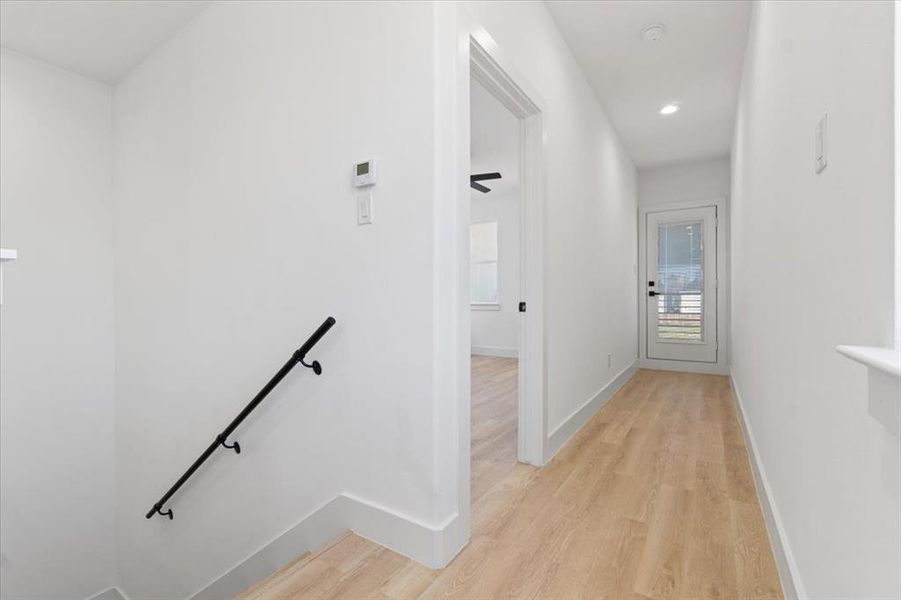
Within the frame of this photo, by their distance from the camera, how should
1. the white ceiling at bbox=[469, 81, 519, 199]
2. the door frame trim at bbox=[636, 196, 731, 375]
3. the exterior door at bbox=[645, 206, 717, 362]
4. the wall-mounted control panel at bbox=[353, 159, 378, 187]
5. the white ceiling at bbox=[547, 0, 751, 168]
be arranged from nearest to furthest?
the wall-mounted control panel at bbox=[353, 159, 378, 187] → the white ceiling at bbox=[547, 0, 751, 168] → the white ceiling at bbox=[469, 81, 519, 199] → the door frame trim at bbox=[636, 196, 731, 375] → the exterior door at bbox=[645, 206, 717, 362]

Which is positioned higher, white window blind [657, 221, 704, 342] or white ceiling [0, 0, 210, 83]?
white ceiling [0, 0, 210, 83]

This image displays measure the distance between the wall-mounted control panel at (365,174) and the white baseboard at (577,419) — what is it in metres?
1.76

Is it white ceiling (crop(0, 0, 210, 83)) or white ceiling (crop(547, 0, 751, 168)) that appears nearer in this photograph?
white ceiling (crop(0, 0, 210, 83))

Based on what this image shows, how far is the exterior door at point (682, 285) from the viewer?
206 inches

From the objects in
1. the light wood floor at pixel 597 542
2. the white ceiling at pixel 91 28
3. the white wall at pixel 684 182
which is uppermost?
the white ceiling at pixel 91 28

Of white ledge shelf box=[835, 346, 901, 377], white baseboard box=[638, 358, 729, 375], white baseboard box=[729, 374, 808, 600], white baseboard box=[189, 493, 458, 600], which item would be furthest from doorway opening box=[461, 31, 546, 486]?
white baseboard box=[638, 358, 729, 375]

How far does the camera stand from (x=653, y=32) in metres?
2.81

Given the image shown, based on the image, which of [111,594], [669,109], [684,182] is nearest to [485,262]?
[684,182]

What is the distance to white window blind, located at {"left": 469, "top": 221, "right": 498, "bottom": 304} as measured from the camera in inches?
283

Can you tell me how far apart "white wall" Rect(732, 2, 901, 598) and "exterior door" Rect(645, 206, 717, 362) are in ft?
12.8

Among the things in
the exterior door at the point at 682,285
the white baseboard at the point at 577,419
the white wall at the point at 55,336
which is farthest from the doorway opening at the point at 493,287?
the white wall at the point at 55,336

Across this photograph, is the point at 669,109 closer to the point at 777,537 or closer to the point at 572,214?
the point at 572,214

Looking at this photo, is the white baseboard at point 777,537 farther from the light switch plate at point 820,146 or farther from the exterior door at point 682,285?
the exterior door at point 682,285

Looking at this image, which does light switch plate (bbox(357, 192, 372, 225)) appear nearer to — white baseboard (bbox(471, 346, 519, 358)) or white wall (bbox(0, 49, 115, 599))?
white wall (bbox(0, 49, 115, 599))
